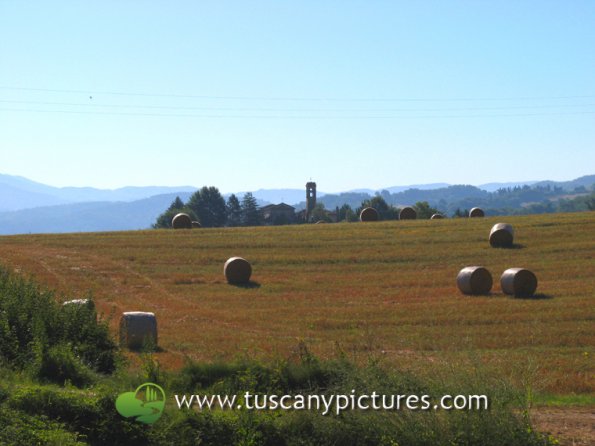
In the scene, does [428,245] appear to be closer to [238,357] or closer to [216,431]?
[238,357]

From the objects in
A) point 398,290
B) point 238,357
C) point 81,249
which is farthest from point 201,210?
point 238,357

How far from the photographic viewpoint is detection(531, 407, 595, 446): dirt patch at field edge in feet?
38.6

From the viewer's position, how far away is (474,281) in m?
32.4

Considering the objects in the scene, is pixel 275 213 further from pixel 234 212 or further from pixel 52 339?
pixel 52 339

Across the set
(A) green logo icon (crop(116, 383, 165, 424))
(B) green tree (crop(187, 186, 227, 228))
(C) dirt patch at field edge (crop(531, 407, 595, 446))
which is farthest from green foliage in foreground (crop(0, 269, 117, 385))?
(B) green tree (crop(187, 186, 227, 228))

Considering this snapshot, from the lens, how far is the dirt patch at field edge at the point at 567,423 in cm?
1176

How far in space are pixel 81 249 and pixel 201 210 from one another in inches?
4086

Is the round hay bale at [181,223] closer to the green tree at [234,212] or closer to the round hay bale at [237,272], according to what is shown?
the round hay bale at [237,272]

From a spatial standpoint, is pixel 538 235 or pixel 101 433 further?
pixel 538 235

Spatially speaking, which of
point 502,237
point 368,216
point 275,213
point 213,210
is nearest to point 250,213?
point 213,210

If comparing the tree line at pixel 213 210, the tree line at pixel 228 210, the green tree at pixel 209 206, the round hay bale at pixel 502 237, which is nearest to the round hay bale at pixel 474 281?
the round hay bale at pixel 502 237

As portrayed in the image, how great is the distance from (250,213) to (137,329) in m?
136

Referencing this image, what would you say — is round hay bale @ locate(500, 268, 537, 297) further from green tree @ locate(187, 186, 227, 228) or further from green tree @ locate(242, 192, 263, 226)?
green tree @ locate(242, 192, 263, 226)

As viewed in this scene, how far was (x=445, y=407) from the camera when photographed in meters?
11.5
